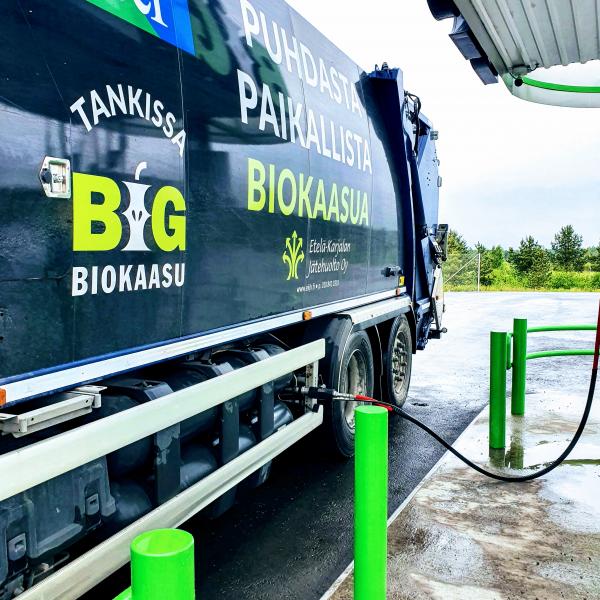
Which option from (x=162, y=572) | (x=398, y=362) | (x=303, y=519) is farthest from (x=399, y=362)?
(x=162, y=572)

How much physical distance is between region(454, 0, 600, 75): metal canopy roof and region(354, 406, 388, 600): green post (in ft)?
9.22

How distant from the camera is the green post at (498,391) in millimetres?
5363

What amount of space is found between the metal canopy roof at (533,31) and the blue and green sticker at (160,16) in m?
1.74

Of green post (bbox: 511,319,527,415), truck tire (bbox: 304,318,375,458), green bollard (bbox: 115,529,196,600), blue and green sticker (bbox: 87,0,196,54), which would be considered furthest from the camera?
green post (bbox: 511,319,527,415)

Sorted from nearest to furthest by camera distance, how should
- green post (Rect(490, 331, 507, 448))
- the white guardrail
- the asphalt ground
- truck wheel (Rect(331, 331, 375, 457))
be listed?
the white guardrail < the asphalt ground < truck wheel (Rect(331, 331, 375, 457)) < green post (Rect(490, 331, 507, 448))

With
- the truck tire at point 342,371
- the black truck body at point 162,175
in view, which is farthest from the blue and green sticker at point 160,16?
the truck tire at point 342,371

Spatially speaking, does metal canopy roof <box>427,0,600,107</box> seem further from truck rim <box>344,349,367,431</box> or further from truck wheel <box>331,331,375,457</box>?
truck rim <box>344,349,367,431</box>

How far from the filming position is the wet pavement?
3293 mm

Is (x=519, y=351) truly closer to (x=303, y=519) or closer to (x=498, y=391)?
(x=498, y=391)

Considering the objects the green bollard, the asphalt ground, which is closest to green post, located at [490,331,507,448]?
the asphalt ground

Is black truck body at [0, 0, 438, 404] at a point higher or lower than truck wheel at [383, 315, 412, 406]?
higher

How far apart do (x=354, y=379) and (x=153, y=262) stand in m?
3.20

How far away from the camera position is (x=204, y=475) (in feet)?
10.5

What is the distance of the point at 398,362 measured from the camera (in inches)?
272
